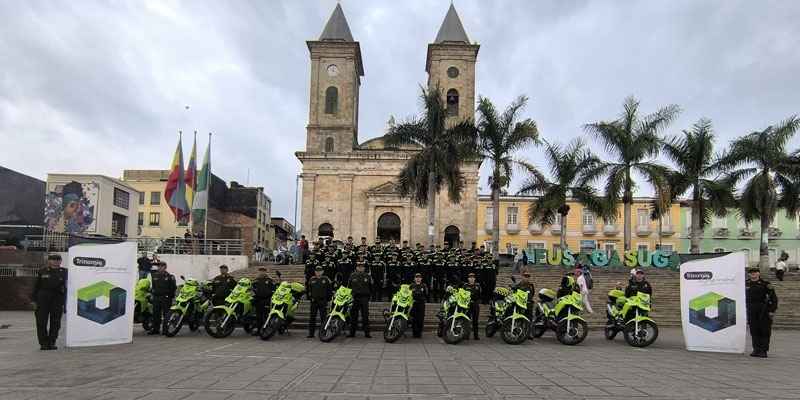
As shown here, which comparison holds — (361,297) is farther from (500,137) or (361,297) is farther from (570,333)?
(500,137)

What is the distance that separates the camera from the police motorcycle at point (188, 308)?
1259 cm

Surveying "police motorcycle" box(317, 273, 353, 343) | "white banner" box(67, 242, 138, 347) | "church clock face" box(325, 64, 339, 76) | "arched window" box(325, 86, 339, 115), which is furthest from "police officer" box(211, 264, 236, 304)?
"church clock face" box(325, 64, 339, 76)

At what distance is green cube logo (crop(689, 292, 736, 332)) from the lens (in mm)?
11211

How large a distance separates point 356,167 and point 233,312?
30.3m

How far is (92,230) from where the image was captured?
4088 centimetres

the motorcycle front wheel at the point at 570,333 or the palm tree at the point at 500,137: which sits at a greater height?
the palm tree at the point at 500,137

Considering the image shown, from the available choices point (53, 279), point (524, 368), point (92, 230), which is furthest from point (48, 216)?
point (524, 368)

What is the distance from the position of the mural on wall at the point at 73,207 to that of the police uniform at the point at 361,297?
34692 mm

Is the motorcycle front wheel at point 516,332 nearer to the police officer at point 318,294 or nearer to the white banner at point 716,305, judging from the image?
the white banner at point 716,305

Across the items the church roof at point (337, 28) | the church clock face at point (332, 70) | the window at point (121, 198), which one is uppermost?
the church roof at point (337, 28)

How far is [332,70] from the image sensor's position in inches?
1738

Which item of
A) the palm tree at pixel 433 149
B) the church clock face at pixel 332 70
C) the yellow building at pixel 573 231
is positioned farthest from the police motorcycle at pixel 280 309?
the yellow building at pixel 573 231

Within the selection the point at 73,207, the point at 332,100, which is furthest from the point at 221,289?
Result: the point at 73,207

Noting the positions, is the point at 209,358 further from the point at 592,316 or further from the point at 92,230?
the point at 92,230
